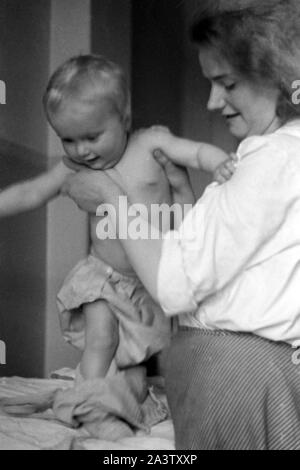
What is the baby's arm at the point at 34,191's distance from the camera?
41.9 inches

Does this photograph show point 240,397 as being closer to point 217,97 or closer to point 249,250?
point 249,250

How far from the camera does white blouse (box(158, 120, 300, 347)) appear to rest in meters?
0.75

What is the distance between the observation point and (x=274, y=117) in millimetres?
873

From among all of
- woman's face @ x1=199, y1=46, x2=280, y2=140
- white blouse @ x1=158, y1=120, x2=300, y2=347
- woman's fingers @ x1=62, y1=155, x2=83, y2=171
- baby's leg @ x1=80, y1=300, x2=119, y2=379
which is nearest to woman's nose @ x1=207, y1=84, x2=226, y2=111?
woman's face @ x1=199, y1=46, x2=280, y2=140

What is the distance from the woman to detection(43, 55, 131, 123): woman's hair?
22 cm

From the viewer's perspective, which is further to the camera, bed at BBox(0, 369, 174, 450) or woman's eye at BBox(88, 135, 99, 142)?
woman's eye at BBox(88, 135, 99, 142)

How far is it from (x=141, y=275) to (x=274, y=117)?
0.88ft

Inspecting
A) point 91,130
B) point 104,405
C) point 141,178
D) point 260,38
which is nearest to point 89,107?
point 91,130

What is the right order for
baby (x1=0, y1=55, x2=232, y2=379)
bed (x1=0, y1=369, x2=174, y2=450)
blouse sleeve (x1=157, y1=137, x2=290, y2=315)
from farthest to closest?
1. baby (x1=0, y1=55, x2=232, y2=379)
2. bed (x1=0, y1=369, x2=174, y2=450)
3. blouse sleeve (x1=157, y1=137, x2=290, y2=315)

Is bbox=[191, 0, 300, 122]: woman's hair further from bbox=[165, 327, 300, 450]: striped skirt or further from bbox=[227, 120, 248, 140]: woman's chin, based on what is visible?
bbox=[165, 327, 300, 450]: striped skirt

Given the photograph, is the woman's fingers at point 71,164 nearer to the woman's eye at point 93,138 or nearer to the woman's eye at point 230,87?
the woman's eye at point 93,138
